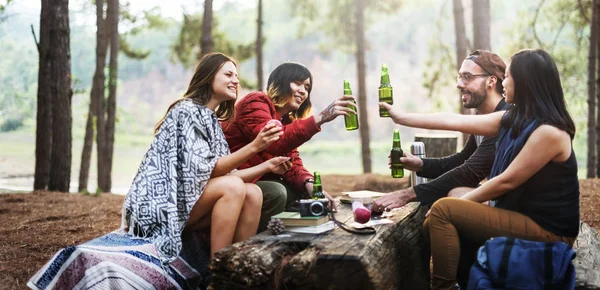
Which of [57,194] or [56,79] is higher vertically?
[56,79]

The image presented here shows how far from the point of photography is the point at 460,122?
3.68m

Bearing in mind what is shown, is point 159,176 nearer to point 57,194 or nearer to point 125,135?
point 57,194

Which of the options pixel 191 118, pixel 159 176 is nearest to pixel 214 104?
pixel 191 118

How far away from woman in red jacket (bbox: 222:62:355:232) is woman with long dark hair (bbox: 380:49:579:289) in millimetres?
983

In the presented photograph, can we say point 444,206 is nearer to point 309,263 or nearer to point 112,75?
point 309,263

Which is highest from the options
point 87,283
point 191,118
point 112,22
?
point 112,22

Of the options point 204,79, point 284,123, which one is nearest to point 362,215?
point 204,79

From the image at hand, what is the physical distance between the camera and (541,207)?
3170 millimetres

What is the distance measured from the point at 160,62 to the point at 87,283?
157 feet

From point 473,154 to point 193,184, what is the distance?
188 centimetres

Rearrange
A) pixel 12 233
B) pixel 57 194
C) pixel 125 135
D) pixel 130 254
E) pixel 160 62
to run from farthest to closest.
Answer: pixel 160 62 < pixel 125 135 < pixel 57 194 < pixel 12 233 < pixel 130 254

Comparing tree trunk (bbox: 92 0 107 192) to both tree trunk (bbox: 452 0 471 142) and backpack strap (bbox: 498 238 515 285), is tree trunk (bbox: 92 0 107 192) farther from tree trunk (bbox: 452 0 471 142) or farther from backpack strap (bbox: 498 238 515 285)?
backpack strap (bbox: 498 238 515 285)

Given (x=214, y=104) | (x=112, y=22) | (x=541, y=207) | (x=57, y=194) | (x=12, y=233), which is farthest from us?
(x=112, y=22)

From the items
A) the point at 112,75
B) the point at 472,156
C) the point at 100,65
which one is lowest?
the point at 472,156
